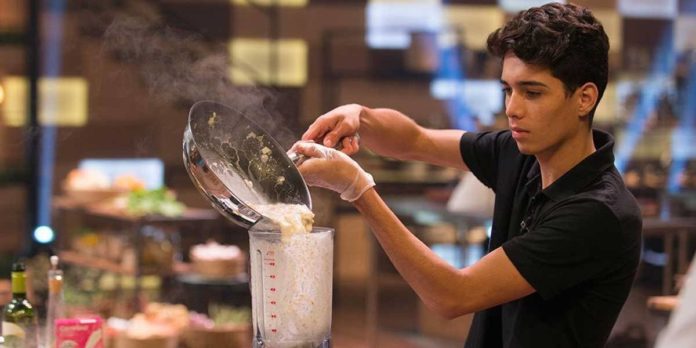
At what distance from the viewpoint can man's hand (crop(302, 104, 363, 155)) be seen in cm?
209

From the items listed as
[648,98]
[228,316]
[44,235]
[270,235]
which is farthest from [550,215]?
→ [648,98]

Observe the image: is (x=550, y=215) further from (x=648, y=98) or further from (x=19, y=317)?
(x=648, y=98)

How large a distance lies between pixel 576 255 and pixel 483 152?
1.60 feet

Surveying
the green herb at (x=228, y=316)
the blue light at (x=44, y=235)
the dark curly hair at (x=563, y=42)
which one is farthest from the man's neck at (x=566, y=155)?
the blue light at (x=44, y=235)

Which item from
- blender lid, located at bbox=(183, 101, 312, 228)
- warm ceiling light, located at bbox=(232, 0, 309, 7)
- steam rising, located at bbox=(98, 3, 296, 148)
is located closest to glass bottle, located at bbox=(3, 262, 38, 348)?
blender lid, located at bbox=(183, 101, 312, 228)

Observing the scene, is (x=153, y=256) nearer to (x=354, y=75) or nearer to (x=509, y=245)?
(x=354, y=75)

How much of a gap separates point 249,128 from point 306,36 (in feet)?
17.8

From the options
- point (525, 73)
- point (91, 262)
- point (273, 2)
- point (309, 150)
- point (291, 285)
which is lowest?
point (91, 262)

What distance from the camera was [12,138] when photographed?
6883mm

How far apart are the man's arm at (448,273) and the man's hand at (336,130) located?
26 centimetres

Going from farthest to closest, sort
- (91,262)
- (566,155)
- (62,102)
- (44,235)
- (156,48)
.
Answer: (62,102) → (156,48) → (44,235) → (91,262) → (566,155)

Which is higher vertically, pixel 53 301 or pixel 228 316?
pixel 53 301

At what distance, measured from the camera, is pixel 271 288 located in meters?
1.74

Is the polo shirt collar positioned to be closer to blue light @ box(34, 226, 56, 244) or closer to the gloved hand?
the gloved hand
